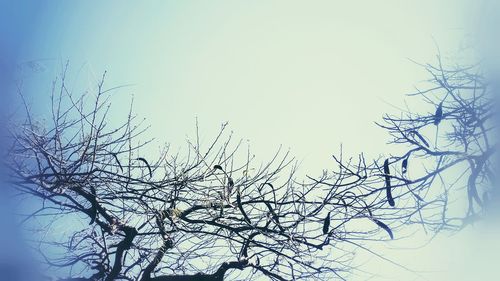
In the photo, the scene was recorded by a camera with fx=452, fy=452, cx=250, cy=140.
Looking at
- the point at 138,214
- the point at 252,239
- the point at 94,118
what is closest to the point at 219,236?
the point at 252,239

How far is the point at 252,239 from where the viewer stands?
440cm

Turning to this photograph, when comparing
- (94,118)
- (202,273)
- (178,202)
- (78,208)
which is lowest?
(202,273)

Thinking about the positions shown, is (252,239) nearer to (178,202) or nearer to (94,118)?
(178,202)

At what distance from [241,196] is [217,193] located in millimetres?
238

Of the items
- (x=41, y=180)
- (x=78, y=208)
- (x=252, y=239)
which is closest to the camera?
(x=41, y=180)

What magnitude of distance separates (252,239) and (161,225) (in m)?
0.90

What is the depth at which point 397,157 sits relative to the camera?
4191 millimetres

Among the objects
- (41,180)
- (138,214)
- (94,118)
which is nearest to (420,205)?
(138,214)

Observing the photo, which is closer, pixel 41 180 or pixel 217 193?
pixel 41 180

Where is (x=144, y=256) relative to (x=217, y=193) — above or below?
below

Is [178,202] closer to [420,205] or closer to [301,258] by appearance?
[301,258]

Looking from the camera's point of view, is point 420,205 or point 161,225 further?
point 161,225

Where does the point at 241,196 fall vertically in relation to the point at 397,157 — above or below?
below

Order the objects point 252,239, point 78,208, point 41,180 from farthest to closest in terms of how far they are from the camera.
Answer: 1. point 252,239
2. point 78,208
3. point 41,180
